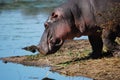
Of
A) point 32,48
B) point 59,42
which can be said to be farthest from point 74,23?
point 32,48

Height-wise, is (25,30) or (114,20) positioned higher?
(114,20)

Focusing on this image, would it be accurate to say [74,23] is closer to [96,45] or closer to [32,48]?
[96,45]

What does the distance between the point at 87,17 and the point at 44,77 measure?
1.62 m

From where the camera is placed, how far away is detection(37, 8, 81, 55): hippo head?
8.20 m

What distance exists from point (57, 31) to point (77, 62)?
2.38 ft

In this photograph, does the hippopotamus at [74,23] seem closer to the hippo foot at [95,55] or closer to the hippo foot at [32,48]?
the hippo foot at [95,55]

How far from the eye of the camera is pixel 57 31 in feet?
26.9

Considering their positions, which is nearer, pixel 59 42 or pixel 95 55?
pixel 59 42

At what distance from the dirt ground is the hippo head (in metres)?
0.38

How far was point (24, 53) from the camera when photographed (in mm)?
10102

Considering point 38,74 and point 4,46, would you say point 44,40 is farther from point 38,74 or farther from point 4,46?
point 4,46

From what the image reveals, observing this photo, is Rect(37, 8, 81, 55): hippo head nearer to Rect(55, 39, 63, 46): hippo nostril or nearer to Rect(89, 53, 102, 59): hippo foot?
Rect(55, 39, 63, 46): hippo nostril

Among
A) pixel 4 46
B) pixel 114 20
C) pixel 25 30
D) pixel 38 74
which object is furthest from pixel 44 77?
pixel 25 30

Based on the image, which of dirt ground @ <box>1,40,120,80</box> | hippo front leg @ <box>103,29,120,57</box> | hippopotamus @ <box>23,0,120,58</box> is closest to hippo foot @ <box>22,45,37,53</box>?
dirt ground @ <box>1,40,120,80</box>
